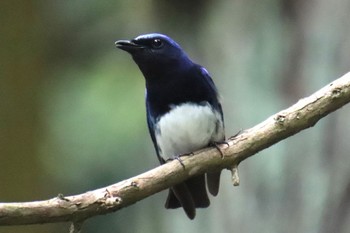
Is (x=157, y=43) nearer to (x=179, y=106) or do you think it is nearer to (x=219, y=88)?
(x=179, y=106)

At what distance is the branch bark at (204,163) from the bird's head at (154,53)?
0.51 meters

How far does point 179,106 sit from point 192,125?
3.5 inches

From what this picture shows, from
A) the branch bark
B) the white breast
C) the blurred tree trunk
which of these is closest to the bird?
the white breast

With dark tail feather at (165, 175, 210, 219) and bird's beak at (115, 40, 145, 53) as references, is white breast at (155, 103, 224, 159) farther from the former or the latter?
bird's beak at (115, 40, 145, 53)

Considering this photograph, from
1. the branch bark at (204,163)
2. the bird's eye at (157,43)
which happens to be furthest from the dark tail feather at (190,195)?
the bird's eye at (157,43)

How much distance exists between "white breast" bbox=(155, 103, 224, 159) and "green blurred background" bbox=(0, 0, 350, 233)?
2.97 ft

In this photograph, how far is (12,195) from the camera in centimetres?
359

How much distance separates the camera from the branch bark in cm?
219

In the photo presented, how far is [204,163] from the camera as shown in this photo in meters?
2.63

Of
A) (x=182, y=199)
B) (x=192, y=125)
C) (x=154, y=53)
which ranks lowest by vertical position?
(x=182, y=199)

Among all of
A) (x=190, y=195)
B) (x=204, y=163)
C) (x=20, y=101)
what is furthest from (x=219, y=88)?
(x=204, y=163)

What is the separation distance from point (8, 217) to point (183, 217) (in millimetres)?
2275

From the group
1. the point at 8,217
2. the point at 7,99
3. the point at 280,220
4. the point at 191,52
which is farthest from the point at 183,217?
the point at 8,217

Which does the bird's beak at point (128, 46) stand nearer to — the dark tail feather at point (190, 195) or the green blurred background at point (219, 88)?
the dark tail feather at point (190, 195)
